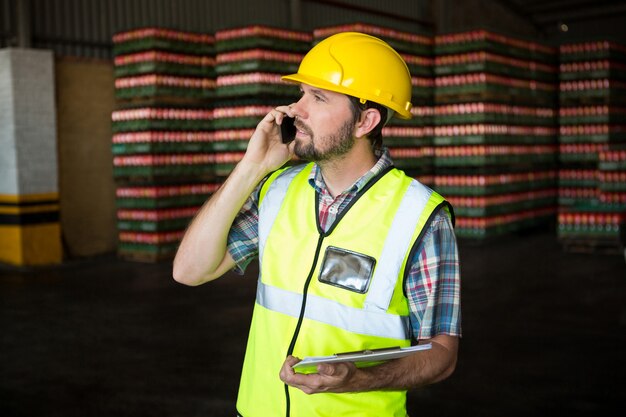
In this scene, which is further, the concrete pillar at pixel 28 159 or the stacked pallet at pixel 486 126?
the stacked pallet at pixel 486 126

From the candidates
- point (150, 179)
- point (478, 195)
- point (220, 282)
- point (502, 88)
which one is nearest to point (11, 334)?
point (220, 282)

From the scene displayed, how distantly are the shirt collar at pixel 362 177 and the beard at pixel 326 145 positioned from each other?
78 millimetres

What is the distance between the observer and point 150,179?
37.8ft

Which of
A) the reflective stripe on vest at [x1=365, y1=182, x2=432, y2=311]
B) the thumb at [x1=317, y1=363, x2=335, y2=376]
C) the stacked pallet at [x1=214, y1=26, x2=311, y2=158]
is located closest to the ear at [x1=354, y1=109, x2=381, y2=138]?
the reflective stripe on vest at [x1=365, y1=182, x2=432, y2=311]

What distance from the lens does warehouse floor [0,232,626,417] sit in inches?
210

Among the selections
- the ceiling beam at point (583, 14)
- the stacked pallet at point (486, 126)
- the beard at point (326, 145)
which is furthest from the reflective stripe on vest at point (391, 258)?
the ceiling beam at point (583, 14)

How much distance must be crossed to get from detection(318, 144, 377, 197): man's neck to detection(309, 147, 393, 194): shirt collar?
0.02m

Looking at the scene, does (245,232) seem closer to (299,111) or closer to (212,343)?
(299,111)

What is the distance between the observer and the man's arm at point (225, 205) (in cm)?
231

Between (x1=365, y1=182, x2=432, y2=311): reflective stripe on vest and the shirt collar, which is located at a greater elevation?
the shirt collar

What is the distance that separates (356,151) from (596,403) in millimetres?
3698

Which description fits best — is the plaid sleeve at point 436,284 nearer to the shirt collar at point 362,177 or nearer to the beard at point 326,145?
the shirt collar at point 362,177

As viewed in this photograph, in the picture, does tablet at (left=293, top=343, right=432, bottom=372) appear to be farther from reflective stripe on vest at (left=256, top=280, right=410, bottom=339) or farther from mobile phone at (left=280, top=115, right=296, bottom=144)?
mobile phone at (left=280, top=115, right=296, bottom=144)

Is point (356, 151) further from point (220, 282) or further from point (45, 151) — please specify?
point (45, 151)
